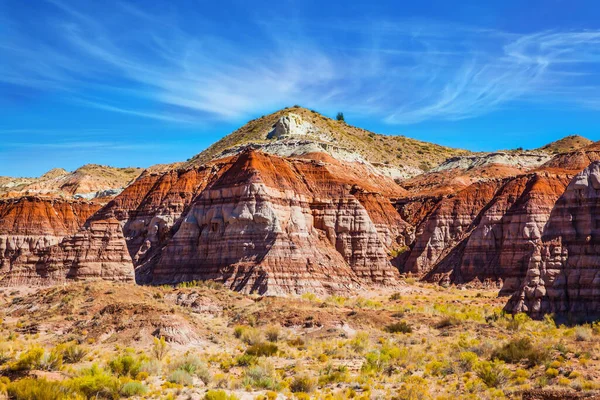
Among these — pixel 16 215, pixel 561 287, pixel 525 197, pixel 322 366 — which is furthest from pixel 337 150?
pixel 322 366

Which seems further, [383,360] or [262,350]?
[262,350]

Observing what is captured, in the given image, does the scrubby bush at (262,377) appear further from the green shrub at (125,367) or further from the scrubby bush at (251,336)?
the scrubby bush at (251,336)

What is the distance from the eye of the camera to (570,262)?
38.8 meters

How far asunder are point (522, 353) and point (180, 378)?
1397cm

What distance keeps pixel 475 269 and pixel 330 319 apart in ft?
126

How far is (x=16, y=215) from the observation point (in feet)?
252

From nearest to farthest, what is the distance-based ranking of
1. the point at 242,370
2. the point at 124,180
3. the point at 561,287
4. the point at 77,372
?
the point at 77,372, the point at 242,370, the point at 561,287, the point at 124,180

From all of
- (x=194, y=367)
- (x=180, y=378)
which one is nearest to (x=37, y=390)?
(x=180, y=378)

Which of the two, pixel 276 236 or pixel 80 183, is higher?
pixel 80 183

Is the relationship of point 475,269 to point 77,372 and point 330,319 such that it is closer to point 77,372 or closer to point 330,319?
point 330,319

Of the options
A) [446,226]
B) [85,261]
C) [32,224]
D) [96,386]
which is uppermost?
[446,226]

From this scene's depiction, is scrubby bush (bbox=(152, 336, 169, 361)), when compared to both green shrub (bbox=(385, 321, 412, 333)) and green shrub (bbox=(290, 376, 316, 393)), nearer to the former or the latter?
green shrub (bbox=(290, 376, 316, 393))

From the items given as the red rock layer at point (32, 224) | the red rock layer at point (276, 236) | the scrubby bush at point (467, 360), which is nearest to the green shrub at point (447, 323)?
the scrubby bush at point (467, 360)

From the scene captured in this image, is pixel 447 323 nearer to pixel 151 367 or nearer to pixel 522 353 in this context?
pixel 522 353
